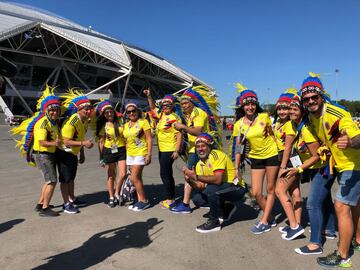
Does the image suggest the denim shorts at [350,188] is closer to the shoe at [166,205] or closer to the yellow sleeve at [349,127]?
the yellow sleeve at [349,127]

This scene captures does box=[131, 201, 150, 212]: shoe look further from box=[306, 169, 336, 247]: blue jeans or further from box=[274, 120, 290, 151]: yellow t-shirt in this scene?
box=[306, 169, 336, 247]: blue jeans

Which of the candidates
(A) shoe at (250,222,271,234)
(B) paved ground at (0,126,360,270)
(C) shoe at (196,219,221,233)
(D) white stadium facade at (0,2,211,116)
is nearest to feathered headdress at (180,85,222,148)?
(B) paved ground at (0,126,360,270)

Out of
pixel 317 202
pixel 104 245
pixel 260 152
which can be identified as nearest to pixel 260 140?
pixel 260 152

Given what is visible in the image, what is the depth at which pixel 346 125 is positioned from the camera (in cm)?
307

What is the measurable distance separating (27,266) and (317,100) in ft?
11.0

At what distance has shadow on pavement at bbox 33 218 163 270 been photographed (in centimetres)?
351

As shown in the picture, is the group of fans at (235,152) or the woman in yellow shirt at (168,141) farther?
the woman in yellow shirt at (168,141)

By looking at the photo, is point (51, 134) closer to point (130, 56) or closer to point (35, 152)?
point (35, 152)

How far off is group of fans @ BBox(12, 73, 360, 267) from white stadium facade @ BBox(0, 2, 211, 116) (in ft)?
98.2

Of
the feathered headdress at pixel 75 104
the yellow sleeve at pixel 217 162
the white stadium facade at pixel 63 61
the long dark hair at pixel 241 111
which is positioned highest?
the white stadium facade at pixel 63 61

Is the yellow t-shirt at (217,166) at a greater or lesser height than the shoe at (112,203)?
greater

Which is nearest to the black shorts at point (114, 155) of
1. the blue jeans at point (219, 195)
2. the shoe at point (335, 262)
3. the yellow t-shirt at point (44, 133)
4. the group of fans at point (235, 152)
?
the group of fans at point (235, 152)

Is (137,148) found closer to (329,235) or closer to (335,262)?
(329,235)

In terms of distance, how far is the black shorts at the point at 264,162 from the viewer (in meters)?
4.45
